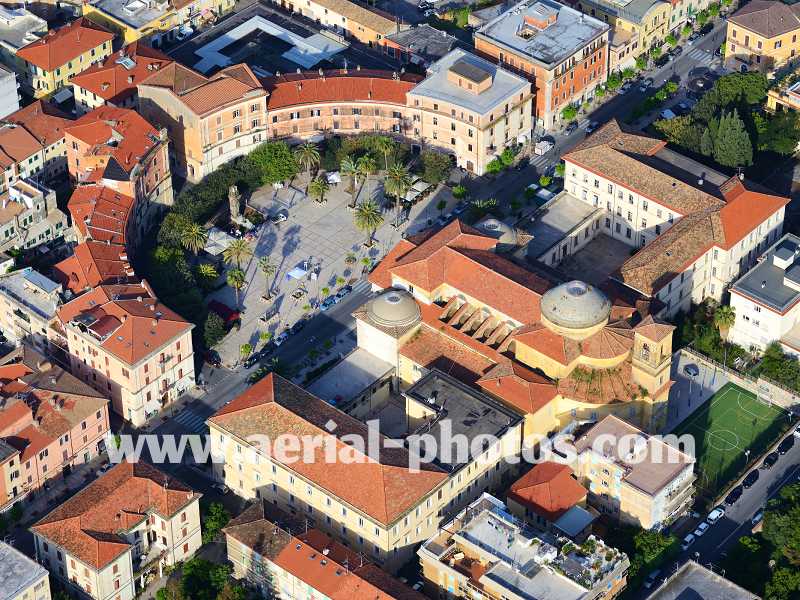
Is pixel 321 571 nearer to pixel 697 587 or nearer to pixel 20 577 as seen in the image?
pixel 20 577

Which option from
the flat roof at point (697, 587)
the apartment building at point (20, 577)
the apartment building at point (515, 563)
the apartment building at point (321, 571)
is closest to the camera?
the apartment building at point (515, 563)

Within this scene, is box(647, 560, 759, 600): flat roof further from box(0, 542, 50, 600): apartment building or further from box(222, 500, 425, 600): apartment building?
box(0, 542, 50, 600): apartment building

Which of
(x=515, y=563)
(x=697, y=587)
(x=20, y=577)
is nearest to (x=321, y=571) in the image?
(x=515, y=563)

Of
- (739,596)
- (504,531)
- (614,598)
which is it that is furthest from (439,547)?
(739,596)

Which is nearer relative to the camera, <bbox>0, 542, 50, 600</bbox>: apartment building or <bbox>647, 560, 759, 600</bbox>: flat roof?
<bbox>0, 542, 50, 600</bbox>: apartment building

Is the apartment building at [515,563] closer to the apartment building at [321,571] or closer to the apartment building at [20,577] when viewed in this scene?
the apartment building at [321,571]

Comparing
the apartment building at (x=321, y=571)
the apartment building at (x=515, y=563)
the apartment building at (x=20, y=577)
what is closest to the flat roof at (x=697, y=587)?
the apartment building at (x=515, y=563)

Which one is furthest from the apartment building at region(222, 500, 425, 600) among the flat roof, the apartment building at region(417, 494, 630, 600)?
the flat roof
